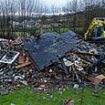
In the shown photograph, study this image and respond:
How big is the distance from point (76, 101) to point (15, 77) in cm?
302

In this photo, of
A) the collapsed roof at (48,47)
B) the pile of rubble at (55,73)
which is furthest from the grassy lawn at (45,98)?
the collapsed roof at (48,47)

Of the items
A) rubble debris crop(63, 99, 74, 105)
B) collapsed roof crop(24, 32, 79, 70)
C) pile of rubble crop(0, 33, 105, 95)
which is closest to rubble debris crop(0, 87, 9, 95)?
pile of rubble crop(0, 33, 105, 95)

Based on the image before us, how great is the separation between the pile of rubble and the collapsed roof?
19 cm

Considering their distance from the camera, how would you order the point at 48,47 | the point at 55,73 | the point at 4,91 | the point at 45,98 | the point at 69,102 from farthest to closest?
the point at 48,47 → the point at 55,73 → the point at 4,91 → the point at 45,98 → the point at 69,102

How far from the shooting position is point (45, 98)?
9852mm

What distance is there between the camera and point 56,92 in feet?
34.1

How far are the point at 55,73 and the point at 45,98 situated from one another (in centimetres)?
192

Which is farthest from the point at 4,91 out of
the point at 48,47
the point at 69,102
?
the point at 48,47

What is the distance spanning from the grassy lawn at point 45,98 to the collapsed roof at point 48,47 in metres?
1.71

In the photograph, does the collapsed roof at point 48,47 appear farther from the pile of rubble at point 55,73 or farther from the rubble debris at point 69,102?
the rubble debris at point 69,102

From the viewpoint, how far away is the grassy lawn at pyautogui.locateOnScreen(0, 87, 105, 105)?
9523 millimetres

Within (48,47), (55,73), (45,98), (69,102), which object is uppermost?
(48,47)

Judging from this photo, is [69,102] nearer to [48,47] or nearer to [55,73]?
[55,73]

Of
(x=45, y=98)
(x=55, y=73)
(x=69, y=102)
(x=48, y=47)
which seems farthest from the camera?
(x=48, y=47)
